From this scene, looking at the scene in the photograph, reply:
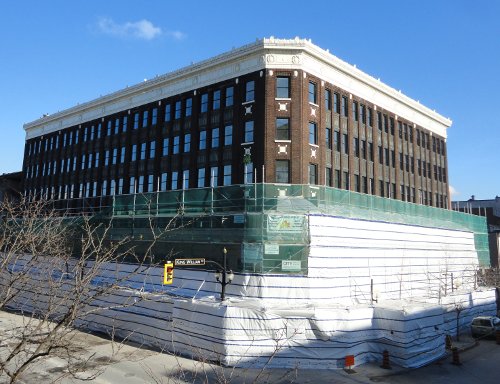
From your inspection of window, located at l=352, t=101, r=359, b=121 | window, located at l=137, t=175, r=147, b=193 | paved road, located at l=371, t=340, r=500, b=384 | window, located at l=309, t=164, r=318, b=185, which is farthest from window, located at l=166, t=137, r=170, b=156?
paved road, located at l=371, t=340, r=500, b=384

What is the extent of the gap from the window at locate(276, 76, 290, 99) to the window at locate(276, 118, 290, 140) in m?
1.91

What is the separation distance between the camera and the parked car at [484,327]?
1055 inches

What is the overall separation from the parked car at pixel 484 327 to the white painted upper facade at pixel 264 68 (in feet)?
69.7

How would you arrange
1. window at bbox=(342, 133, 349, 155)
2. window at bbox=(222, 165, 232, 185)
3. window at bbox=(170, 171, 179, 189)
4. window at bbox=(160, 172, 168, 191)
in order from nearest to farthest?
1. window at bbox=(222, 165, 232, 185)
2. window at bbox=(342, 133, 349, 155)
3. window at bbox=(170, 171, 179, 189)
4. window at bbox=(160, 172, 168, 191)

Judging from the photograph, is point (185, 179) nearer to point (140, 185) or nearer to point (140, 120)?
point (140, 185)

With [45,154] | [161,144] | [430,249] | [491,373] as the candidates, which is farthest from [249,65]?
[45,154]

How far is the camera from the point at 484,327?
27.0m

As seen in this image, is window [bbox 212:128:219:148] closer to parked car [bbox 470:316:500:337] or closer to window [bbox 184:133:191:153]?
window [bbox 184:133:191:153]

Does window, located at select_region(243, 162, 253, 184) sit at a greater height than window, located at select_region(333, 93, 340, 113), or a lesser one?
lesser

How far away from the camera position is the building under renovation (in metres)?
20.6

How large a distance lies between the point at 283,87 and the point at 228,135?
235 inches

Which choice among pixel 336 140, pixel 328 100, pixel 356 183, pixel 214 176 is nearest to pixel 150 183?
pixel 214 176

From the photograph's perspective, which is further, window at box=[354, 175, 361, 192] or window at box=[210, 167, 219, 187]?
window at box=[354, 175, 361, 192]

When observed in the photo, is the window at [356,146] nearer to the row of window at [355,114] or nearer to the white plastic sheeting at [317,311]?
the row of window at [355,114]
